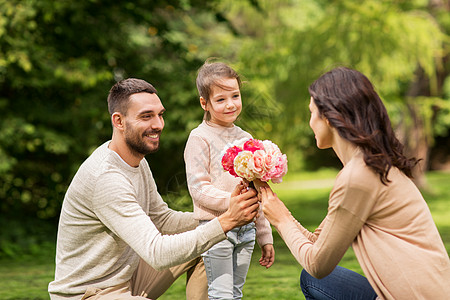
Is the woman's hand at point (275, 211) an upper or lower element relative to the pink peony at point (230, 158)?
lower

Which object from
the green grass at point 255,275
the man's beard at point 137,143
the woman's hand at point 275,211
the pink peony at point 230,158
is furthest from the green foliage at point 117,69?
the woman's hand at point 275,211

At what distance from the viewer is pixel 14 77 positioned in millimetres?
8664

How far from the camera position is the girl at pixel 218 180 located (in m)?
3.35

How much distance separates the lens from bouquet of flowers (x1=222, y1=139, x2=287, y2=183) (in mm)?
2895

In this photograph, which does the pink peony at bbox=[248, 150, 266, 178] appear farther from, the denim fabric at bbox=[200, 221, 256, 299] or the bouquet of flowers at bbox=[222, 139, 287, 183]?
the denim fabric at bbox=[200, 221, 256, 299]

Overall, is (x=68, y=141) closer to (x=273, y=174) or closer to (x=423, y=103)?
(x=273, y=174)

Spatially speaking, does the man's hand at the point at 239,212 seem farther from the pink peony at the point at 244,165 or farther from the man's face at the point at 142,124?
the man's face at the point at 142,124

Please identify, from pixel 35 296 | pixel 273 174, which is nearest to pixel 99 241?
pixel 273 174

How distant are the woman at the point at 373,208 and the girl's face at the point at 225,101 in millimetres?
915

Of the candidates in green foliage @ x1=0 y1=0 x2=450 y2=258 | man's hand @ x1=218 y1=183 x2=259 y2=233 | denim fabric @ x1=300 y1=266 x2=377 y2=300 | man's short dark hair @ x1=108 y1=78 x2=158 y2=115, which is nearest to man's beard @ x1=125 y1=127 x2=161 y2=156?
man's short dark hair @ x1=108 y1=78 x2=158 y2=115

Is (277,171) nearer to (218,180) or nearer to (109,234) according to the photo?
(218,180)

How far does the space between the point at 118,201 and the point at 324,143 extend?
3.42 feet

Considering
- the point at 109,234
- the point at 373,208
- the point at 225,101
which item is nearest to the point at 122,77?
the point at 225,101

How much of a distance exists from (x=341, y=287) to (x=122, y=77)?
7.62m
